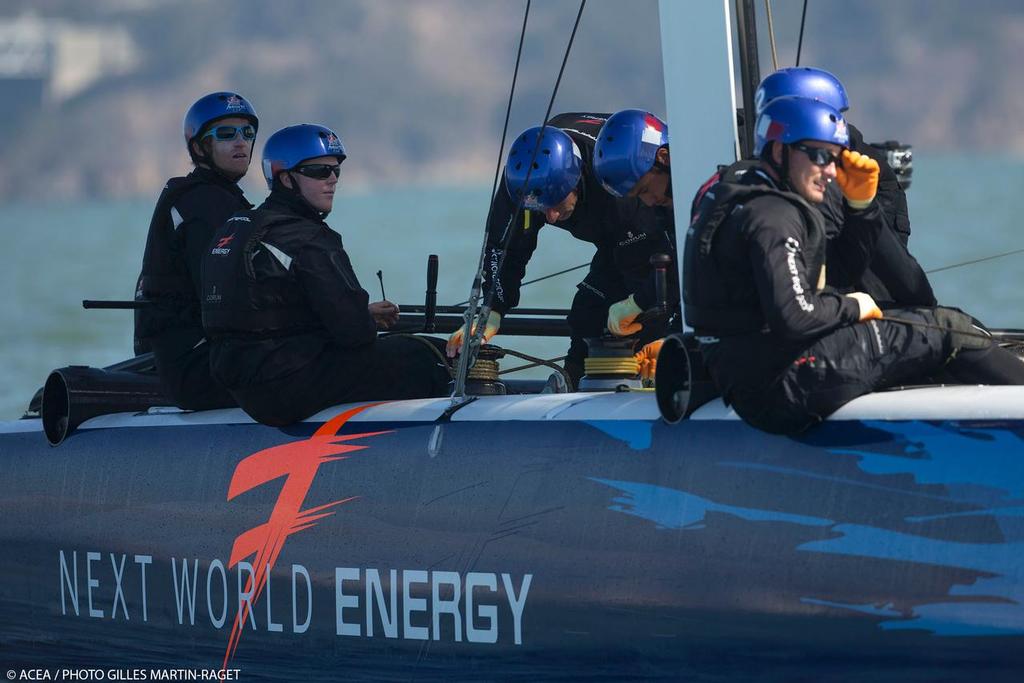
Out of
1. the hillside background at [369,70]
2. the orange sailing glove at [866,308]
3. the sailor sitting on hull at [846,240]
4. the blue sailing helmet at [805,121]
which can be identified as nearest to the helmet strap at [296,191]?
the sailor sitting on hull at [846,240]

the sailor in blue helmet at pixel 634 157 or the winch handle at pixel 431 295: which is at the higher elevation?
the sailor in blue helmet at pixel 634 157

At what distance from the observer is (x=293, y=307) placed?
7.36m

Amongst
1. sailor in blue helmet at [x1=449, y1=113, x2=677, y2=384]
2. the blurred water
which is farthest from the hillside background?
sailor in blue helmet at [x1=449, y1=113, x2=677, y2=384]

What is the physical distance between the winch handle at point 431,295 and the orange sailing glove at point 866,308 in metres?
2.24

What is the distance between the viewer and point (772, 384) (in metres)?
5.73

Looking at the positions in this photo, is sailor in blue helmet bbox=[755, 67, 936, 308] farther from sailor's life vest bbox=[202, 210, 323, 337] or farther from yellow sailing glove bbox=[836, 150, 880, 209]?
sailor's life vest bbox=[202, 210, 323, 337]

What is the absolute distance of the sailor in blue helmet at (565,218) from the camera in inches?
314

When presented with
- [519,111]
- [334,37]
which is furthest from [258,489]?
[334,37]

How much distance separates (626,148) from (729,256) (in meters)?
1.94

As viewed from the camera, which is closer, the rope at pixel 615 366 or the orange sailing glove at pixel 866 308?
the orange sailing glove at pixel 866 308

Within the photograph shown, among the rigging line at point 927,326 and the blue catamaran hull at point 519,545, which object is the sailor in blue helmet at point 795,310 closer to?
the rigging line at point 927,326

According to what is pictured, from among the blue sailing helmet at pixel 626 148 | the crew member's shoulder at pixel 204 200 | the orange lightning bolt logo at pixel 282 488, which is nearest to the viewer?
the orange lightning bolt logo at pixel 282 488

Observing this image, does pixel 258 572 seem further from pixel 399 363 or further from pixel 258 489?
pixel 399 363

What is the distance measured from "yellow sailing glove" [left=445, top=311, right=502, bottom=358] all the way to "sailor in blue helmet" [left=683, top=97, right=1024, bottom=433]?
1.61 metres
